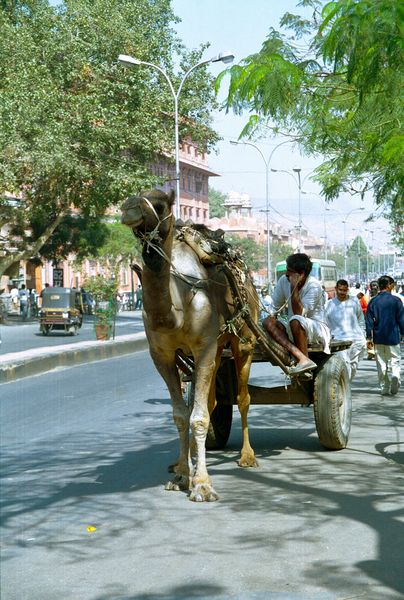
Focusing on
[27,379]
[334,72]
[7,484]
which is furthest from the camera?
[27,379]

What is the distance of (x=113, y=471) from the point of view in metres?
9.49

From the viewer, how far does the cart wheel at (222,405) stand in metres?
10.6

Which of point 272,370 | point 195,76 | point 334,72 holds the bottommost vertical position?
point 272,370

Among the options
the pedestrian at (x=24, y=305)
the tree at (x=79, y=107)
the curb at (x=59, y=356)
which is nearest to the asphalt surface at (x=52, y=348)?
the curb at (x=59, y=356)

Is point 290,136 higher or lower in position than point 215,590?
higher

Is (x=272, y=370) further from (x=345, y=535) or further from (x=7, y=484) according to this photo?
(x=345, y=535)

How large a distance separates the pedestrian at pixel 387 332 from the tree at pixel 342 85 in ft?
6.64

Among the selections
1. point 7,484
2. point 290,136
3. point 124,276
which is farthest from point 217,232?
point 124,276

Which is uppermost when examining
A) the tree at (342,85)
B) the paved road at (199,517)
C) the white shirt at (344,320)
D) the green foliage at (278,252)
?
the green foliage at (278,252)

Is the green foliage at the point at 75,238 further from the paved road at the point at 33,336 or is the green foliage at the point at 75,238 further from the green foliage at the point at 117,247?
the green foliage at the point at 117,247

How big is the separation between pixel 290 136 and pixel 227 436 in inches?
227

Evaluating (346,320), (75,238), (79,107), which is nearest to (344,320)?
(346,320)

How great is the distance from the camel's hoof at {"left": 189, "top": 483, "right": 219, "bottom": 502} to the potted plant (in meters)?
25.6

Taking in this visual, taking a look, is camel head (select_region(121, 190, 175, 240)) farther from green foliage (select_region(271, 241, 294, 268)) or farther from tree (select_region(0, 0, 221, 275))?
green foliage (select_region(271, 241, 294, 268))
